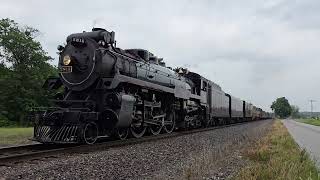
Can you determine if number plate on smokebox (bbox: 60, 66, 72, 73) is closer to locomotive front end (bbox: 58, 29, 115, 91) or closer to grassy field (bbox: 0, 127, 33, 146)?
locomotive front end (bbox: 58, 29, 115, 91)

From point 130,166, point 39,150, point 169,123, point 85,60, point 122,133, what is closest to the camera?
point 130,166

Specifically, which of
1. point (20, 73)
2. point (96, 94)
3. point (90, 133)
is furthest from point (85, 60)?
point (20, 73)

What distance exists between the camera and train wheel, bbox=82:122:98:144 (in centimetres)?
1425

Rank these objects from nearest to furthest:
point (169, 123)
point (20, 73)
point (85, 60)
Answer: point (85, 60) < point (169, 123) < point (20, 73)

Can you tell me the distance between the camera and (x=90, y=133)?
1484cm

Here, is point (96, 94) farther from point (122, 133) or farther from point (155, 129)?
point (155, 129)

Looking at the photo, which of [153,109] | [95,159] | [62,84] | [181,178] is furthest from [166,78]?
[181,178]

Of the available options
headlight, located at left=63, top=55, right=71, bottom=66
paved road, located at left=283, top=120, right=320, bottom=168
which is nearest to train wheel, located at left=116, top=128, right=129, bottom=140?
headlight, located at left=63, top=55, right=71, bottom=66

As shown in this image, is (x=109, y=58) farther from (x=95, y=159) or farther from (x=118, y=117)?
(x=95, y=159)

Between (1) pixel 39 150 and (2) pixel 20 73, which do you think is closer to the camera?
(1) pixel 39 150

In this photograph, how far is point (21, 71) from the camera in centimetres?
6000

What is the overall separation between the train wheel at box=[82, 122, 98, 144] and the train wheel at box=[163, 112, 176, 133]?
631cm

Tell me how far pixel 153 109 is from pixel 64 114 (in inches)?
217

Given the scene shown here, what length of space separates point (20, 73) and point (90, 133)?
4781 centimetres
